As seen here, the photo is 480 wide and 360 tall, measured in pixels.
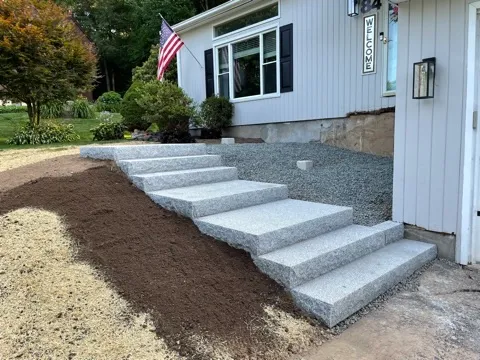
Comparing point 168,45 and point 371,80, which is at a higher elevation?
point 168,45

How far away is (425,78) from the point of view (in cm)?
321

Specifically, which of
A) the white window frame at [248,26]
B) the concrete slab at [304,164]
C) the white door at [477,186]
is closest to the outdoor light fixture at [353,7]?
the white window frame at [248,26]

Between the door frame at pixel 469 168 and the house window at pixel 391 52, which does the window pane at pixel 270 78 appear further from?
the door frame at pixel 469 168

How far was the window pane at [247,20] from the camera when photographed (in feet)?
27.7

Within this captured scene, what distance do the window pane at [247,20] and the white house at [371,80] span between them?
0.08ft

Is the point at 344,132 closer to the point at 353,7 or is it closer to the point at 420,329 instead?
the point at 353,7

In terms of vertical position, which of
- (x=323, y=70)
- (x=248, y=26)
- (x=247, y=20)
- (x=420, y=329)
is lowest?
(x=420, y=329)

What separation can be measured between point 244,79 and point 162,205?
6622 millimetres

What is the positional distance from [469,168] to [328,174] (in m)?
2.14

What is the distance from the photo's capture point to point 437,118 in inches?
129

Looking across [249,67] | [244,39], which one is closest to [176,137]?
[249,67]

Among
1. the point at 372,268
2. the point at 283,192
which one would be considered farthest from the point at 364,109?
the point at 372,268

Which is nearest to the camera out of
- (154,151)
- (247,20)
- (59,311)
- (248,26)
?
(59,311)

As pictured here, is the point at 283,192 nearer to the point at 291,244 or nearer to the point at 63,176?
the point at 291,244
